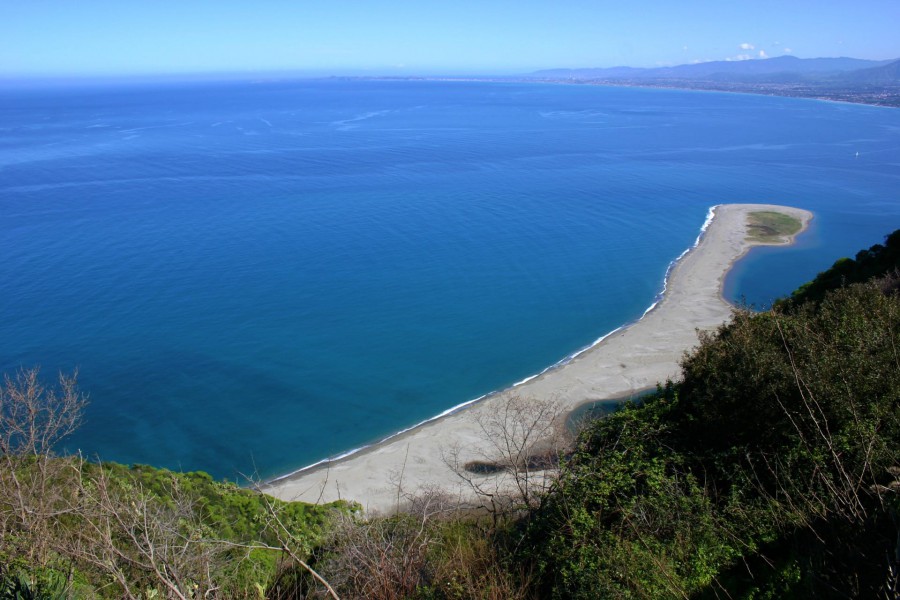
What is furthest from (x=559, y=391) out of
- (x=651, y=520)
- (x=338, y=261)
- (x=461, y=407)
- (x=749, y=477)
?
(x=338, y=261)

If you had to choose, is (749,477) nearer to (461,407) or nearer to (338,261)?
(461,407)

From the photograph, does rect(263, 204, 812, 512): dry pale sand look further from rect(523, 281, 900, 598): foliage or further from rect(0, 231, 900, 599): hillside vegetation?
rect(523, 281, 900, 598): foliage

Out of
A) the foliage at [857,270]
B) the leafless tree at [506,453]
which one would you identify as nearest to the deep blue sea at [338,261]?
the leafless tree at [506,453]

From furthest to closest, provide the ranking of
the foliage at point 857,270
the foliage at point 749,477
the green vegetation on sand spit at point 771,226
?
the green vegetation on sand spit at point 771,226 → the foliage at point 857,270 → the foliage at point 749,477

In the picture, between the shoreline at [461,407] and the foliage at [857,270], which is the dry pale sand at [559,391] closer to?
the shoreline at [461,407]

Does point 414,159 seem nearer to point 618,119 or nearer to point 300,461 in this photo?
point 300,461
